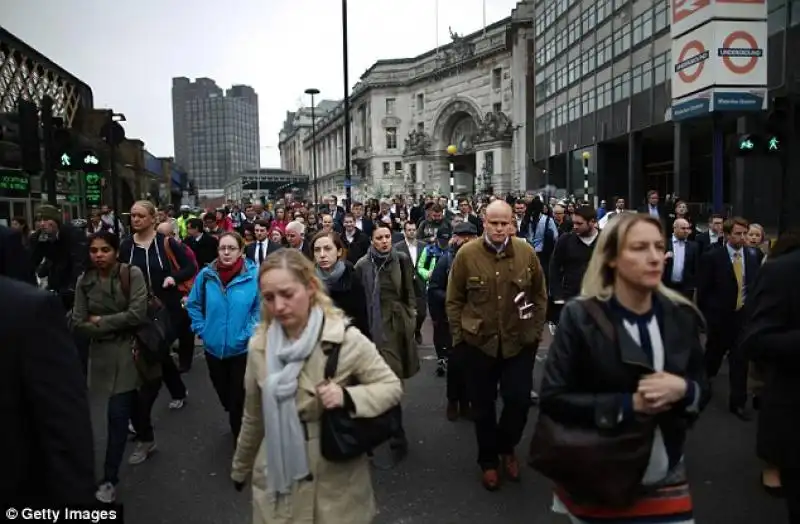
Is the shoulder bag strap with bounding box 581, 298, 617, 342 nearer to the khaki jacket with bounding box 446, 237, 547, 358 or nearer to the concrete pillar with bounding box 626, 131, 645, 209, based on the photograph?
the khaki jacket with bounding box 446, 237, 547, 358

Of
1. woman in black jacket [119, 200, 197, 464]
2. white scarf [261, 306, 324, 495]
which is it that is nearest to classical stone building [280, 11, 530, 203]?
woman in black jacket [119, 200, 197, 464]

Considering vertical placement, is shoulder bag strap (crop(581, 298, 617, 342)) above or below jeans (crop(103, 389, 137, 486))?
above

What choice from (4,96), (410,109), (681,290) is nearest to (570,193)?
(4,96)

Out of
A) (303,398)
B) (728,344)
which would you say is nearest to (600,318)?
(303,398)

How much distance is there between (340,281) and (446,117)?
83540 millimetres

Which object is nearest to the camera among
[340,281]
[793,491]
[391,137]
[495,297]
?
[793,491]

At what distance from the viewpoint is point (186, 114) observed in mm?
169125

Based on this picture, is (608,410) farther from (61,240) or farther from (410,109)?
(410,109)

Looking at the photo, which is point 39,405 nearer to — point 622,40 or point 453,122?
point 622,40

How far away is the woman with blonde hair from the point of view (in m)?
2.20

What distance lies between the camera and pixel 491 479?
4.38 metres

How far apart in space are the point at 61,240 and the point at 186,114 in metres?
175

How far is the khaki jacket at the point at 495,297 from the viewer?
437 cm

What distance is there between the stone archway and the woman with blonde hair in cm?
8033
